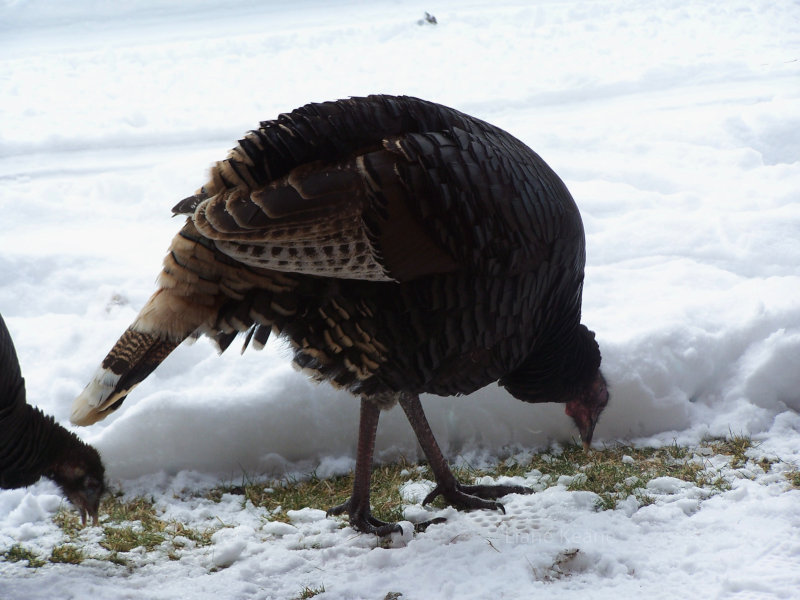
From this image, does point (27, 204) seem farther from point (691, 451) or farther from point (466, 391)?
point (691, 451)

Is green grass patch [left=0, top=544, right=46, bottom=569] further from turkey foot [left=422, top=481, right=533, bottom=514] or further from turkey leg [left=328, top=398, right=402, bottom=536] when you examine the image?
turkey foot [left=422, top=481, right=533, bottom=514]

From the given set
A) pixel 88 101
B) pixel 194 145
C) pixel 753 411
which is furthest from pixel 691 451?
pixel 88 101

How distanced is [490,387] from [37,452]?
2033 mm

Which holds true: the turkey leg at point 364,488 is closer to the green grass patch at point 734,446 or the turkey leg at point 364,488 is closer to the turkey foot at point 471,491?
the turkey foot at point 471,491

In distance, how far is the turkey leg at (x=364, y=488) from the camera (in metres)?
3.25

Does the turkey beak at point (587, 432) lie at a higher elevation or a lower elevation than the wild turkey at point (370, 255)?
lower

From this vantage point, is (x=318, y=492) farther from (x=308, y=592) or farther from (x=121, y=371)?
(x=121, y=371)

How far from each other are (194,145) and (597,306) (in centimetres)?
421

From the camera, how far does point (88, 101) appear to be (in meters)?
8.52

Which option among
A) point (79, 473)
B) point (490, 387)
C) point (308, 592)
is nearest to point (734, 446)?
point (490, 387)

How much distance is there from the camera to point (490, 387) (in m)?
4.14

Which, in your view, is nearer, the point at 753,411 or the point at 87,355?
the point at 753,411

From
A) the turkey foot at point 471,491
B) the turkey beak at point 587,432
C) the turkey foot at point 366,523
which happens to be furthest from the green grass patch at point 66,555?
the turkey beak at point 587,432

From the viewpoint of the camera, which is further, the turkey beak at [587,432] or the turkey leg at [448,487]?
the turkey beak at [587,432]
